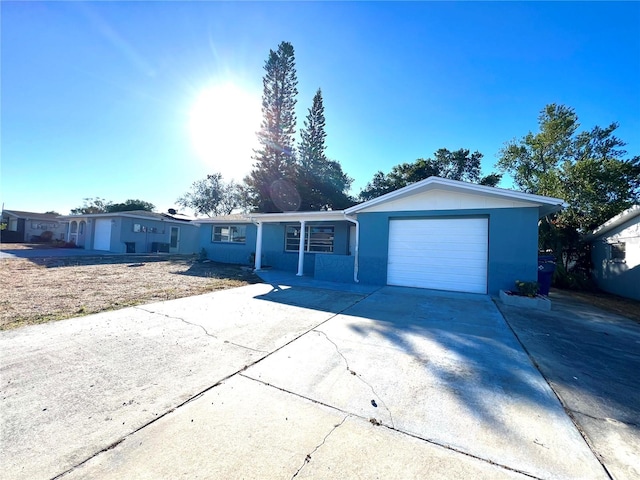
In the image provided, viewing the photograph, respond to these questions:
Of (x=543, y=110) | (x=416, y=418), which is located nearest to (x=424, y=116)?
(x=543, y=110)

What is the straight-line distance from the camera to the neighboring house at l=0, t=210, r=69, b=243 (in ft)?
86.7

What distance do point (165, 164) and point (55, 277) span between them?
30.5 ft

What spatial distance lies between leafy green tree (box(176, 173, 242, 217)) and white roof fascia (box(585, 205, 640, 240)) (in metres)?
35.8

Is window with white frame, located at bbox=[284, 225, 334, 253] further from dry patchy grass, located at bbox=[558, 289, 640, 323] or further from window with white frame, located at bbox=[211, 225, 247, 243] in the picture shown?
dry patchy grass, located at bbox=[558, 289, 640, 323]

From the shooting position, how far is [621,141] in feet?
51.5

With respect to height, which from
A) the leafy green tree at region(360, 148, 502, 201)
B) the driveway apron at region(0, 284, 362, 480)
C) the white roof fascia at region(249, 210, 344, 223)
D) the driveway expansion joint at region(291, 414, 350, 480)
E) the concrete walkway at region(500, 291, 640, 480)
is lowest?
the driveway apron at region(0, 284, 362, 480)

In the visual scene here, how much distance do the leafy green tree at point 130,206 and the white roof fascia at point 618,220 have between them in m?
44.8

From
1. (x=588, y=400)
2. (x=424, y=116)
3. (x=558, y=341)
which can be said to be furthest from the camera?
(x=424, y=116)

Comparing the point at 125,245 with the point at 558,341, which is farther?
the point at 125,245

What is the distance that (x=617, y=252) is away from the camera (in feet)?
32.5

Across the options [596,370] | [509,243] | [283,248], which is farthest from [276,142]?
[596,370]

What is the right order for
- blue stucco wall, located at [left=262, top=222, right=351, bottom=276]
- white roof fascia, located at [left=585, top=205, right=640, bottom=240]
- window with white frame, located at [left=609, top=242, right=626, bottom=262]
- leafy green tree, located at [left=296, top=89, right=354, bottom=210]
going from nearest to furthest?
1. white roof fascia, located at [left=585, top=205, right=640, bottom=240]
2. window with white frame, located at [left=609, top=242, right=626, bottom=262]
3. blue stucco wall, located at [left=262, top=222, right=351, bottom=276]
4. leafy green tree, located at [left=296, top=89, right=354, bottom=210]

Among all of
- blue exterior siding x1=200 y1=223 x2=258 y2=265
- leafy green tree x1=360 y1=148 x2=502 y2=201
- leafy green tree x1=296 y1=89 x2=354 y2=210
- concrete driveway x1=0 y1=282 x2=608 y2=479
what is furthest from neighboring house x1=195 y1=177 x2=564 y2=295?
leafy green tree x1=360 y1=148 x2=502 y2=201

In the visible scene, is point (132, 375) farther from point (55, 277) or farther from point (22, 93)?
point (22, 93)
